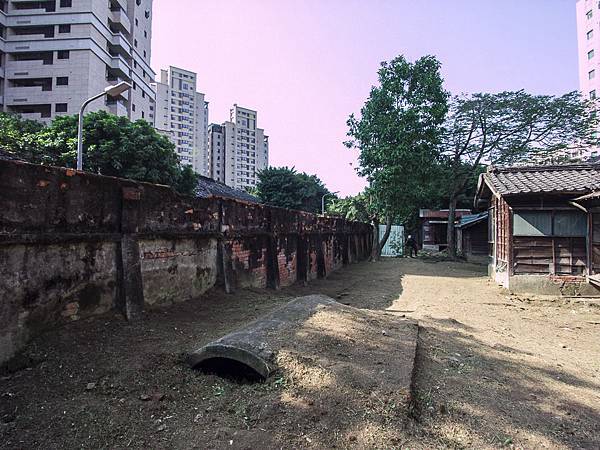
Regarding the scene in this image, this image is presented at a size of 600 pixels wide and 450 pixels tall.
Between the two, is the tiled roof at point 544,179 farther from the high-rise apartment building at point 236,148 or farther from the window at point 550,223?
the high-rise apartment building at point 236,148

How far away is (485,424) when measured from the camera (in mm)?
2875

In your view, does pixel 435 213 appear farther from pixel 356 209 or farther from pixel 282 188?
pixel 282 188

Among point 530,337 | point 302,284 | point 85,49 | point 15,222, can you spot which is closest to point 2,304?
point 15,222

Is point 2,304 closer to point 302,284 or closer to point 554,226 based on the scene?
point 302,284

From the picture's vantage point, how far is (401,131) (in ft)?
56.2

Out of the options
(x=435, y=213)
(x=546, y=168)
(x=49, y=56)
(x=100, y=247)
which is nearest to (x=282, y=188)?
(x=435, y=213)

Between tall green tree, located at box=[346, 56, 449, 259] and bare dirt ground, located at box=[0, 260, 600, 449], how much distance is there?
1325 cm

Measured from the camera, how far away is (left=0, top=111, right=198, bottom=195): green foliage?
1429 centimetres

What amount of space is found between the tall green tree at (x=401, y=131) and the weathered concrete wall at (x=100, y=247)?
11683 mm

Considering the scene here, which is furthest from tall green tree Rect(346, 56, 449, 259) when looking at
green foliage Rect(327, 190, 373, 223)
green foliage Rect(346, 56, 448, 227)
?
green foliage Rect(327, 190, 373, 223)

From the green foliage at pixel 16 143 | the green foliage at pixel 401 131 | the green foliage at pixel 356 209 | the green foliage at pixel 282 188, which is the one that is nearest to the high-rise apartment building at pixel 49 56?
the green foliage at pixel 282 188

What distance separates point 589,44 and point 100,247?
4702 centimetres

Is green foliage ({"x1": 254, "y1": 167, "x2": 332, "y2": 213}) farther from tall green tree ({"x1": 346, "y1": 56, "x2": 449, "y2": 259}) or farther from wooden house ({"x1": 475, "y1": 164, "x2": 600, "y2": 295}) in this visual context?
wooden house ({"x1": 475, "y1": 164, "x2": 600, "y2": 295})

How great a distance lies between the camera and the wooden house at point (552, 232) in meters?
8.84
